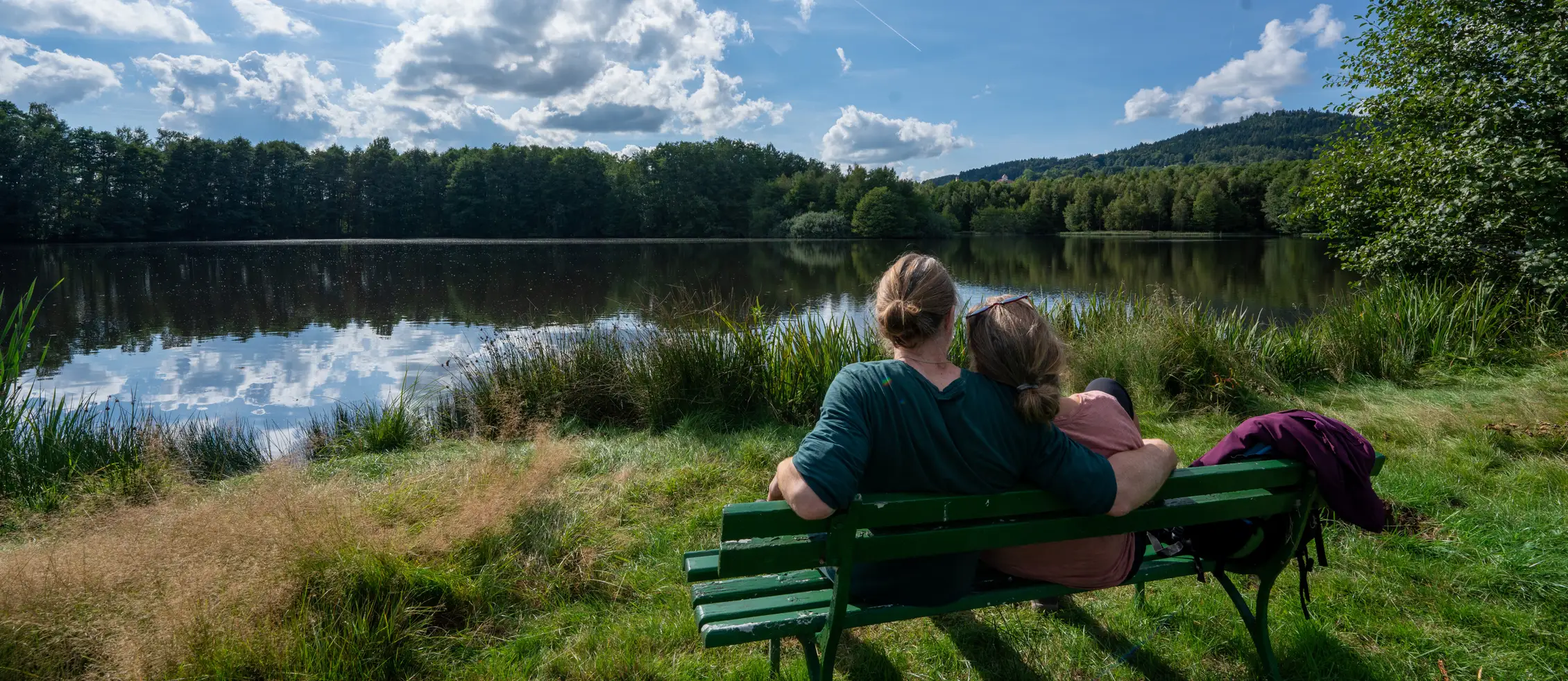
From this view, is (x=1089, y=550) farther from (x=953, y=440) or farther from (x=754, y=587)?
(x=754, y=587)

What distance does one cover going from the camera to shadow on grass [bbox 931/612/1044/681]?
2.41 meters

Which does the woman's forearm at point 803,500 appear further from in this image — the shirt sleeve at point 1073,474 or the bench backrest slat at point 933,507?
the shirt sleeve at point 1073,474

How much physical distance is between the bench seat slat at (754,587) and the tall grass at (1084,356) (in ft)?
12.9

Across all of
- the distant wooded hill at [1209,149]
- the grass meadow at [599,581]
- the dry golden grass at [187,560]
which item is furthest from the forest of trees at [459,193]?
the distant wooded hill at [1209,149]

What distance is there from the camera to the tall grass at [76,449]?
16.8 feet

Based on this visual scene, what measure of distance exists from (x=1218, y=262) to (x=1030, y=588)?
36.2 m

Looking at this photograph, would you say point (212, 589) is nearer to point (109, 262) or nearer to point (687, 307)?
point (687, 307)

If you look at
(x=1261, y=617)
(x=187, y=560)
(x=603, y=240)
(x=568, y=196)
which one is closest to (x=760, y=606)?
(x=1261, y=617)

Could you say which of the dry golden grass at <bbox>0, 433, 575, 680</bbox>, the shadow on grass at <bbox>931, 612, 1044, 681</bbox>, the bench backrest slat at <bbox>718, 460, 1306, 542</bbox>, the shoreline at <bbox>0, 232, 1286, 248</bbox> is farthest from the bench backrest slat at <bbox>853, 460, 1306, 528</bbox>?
the shoreline at <bbox>0, 232, 1286, 248</bbox>

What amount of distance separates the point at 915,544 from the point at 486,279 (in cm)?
2673

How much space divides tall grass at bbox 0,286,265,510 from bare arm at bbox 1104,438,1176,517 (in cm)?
572

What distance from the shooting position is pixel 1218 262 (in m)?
33.3

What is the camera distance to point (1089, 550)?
6.92 ft

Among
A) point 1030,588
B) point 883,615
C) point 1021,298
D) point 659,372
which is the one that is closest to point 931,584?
point 883,615
